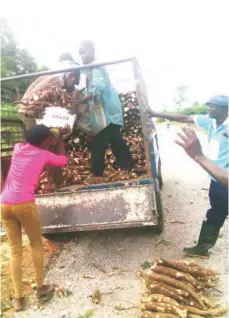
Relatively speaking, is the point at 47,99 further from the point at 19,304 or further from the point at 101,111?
the point at 19,304

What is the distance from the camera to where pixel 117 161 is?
13.2 feet

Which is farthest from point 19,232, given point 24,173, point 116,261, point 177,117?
point 177,117

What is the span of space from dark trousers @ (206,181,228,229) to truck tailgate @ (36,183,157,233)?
25.9 inches

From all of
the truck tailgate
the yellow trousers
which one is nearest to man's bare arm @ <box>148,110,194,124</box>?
the truck tailgate

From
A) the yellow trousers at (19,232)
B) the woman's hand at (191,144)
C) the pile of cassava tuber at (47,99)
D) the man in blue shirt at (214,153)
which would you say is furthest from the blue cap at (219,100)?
the yellow trousers at (19,232)

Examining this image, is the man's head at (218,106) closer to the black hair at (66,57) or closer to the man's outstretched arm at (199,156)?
the man's outstretched arm at (199,156)

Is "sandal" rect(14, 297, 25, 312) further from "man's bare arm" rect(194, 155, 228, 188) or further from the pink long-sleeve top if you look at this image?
"man's bare arm" rect(194, 155, 228, 188)

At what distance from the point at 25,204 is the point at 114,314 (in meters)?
1.26

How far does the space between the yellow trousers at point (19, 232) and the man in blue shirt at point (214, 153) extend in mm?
1683

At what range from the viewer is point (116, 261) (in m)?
3.65

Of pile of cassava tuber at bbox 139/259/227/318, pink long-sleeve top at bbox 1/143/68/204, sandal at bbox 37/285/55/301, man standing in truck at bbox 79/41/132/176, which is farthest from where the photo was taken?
man standing in truck at bbox 79/41/132/176

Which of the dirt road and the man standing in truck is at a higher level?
the man standing in truck

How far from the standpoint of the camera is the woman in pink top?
286 cm

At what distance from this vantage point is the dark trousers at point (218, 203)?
3164 mm
